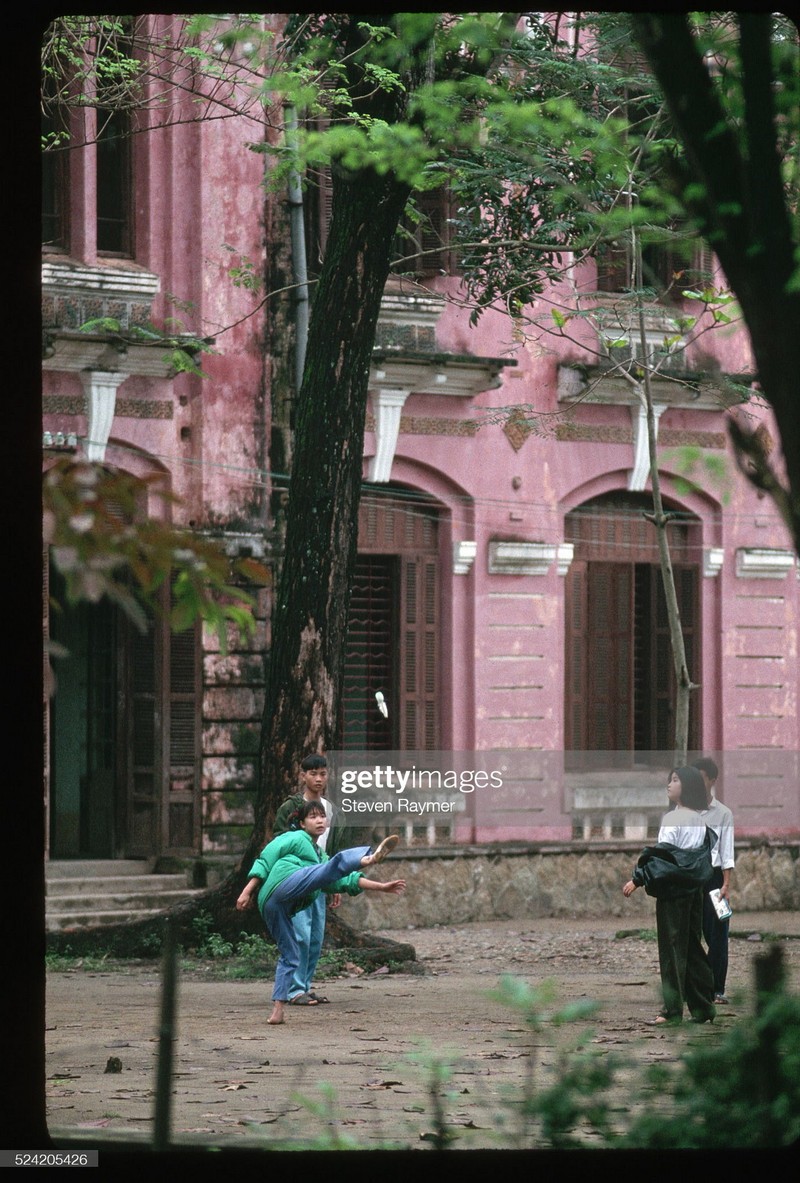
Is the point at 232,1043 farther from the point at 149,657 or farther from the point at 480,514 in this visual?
the point at 480,514

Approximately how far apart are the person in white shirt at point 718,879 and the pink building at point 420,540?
399cm

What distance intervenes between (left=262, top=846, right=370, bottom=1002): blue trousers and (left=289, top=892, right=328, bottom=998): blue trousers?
29 mm

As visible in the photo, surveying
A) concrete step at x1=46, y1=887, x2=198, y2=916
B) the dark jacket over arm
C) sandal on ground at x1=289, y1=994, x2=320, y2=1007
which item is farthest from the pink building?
the dark jacket over arm

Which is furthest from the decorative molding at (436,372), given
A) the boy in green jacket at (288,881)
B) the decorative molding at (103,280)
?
the boy in green jacket at (288,881)

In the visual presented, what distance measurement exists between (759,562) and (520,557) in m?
2.29

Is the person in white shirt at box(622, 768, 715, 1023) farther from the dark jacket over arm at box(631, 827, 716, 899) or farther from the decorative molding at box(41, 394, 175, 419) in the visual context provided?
the decorative molding at box(41, 394, 175, 419)

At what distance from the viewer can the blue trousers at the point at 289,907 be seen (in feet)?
31.8

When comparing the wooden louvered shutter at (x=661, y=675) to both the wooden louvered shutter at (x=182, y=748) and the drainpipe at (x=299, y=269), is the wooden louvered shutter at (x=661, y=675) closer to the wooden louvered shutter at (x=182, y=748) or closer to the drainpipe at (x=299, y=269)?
the drainpipe at (x=299, y=269)

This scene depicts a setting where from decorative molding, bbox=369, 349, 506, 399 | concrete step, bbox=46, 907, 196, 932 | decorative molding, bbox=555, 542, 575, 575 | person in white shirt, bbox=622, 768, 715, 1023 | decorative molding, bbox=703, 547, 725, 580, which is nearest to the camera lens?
person in white shirt, bbox=622, 768, 715, 1023

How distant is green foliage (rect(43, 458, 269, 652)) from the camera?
384cm

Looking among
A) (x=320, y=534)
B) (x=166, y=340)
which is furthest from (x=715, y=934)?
(x=166, y=340)

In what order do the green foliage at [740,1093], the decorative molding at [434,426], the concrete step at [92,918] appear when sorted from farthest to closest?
the decorative molding at [434,426] → the concrete step at [92,918] → the green foliage at [740,1093]

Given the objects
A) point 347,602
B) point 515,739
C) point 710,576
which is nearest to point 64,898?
point 347,602

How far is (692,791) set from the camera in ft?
32.0
